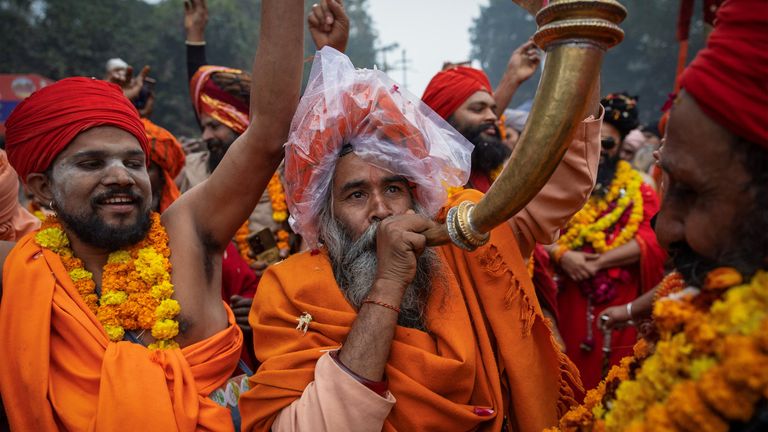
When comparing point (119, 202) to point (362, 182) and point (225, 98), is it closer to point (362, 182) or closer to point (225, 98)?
point (362, 182)

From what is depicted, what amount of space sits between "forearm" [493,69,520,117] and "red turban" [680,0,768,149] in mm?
3825

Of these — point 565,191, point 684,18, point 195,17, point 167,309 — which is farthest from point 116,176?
point 684,18

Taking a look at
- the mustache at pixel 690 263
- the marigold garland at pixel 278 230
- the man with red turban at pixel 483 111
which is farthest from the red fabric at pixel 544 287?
the mustache at pixel 690 263

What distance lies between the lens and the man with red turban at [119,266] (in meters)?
2.21

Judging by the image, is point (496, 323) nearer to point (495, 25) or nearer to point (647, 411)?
point (647, 411)

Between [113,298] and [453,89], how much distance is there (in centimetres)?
312

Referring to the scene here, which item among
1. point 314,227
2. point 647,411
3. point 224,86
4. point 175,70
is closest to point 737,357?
point 647,411

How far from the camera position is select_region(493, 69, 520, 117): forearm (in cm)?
499

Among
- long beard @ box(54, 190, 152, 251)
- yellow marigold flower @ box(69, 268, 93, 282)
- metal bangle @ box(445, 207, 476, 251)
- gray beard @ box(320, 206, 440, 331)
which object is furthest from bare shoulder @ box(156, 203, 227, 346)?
metal bangle @ box(445, 207, 476, 251)

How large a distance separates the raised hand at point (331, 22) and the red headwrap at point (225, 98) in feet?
6.33

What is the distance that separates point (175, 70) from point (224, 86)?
82.7 ft

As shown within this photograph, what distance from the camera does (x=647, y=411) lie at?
4.35 feet

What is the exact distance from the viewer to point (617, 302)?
4500mm

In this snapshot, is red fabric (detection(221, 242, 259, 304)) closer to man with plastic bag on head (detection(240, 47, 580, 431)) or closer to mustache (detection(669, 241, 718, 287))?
man with plastic bag on head (detection(240, 47, 580, 431))
